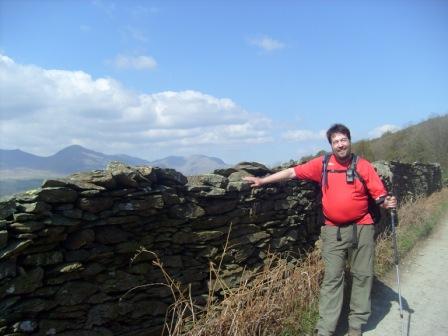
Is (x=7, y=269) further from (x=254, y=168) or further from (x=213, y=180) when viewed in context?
(x=254, y=168)

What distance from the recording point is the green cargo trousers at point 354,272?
4.52 metres

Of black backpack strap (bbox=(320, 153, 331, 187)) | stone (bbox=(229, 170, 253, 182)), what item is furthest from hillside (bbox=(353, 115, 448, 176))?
black backpack strap (bbox=(320, 153, 331, 187))

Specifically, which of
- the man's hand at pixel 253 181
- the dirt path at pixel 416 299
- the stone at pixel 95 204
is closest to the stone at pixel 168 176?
the stone at pixel 95 204

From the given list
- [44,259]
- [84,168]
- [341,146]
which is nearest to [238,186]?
[341,146]

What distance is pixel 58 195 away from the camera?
12.3 feet

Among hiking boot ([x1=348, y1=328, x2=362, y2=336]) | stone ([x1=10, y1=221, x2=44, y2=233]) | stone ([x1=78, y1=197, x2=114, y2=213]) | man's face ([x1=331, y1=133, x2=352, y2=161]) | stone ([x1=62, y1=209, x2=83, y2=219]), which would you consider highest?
man's face ([x1=331, y1=133, x2=352, y2=161])

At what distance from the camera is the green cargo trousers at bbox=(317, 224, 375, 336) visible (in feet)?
14.8

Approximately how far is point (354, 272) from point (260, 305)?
1157mm

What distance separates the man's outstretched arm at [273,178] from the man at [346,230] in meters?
0.57

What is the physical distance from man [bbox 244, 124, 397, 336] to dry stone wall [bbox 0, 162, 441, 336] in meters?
1.18

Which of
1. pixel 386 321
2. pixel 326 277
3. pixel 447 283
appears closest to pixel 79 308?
pixel 326 277

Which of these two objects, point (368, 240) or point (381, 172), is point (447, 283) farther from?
point (381, 172)

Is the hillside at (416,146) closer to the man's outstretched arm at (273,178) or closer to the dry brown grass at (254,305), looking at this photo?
the dry brown grass at (254,305)

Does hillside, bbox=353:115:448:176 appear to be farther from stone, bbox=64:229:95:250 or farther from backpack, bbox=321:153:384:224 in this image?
stone, bbox=64:229:95:250
